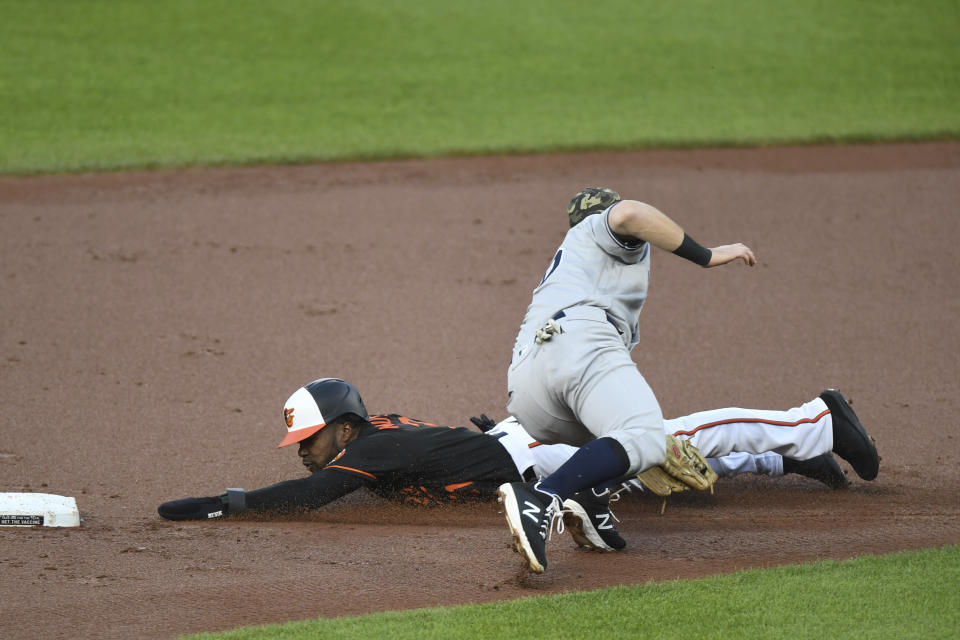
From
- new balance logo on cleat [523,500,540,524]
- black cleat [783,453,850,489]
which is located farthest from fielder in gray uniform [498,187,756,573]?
black cleat [783,453,850,489]

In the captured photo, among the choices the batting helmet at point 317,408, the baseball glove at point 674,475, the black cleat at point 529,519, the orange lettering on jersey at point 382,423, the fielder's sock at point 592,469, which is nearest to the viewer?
the black cleat at point 529,519

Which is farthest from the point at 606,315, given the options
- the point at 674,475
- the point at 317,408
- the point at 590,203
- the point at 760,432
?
the point at 317,408

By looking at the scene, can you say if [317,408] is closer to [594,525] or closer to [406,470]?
[406,470]

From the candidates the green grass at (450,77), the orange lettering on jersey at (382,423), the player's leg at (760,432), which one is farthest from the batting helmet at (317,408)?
the green grass at (450,77)

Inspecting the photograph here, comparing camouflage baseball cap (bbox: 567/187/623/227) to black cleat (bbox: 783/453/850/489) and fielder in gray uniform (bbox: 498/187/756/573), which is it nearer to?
fielder in gray uniform (bbox: 498/187/756/573)

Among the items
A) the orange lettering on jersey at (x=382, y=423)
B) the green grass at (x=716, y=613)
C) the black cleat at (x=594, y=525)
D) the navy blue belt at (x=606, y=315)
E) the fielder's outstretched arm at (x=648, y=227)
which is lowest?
the green grass at (x=716, y=613)

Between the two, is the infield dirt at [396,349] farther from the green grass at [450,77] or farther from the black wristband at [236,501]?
the green grass at [450,77]

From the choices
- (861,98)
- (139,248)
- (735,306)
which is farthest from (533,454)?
(861,98)
